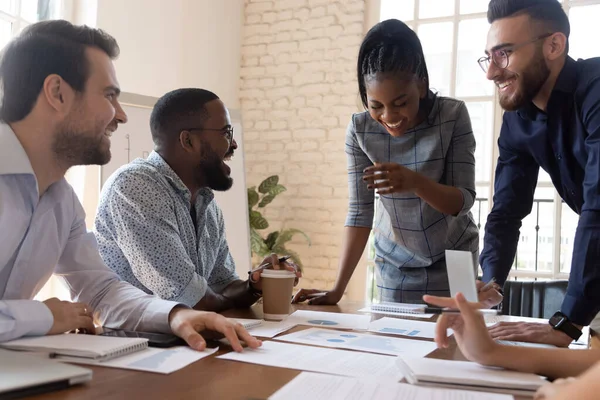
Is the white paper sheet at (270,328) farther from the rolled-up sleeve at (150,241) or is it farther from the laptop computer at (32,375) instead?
the laptop computer at (32,375)

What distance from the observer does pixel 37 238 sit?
49.7 inches

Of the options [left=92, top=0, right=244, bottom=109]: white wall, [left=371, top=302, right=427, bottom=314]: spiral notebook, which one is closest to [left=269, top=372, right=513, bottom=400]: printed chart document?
[left=371, top=302, right=427, bottom=314]: spiral notebook

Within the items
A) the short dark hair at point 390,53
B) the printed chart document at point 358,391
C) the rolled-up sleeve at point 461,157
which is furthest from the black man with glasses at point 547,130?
the printed chart document at point 358,391

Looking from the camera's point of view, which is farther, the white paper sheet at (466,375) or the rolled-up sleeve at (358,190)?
the rolled-up sleeve at (358,190)

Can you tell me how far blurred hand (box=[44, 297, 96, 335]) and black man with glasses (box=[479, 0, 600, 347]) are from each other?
0.87m

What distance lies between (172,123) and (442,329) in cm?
118

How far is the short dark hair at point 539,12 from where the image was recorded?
1646mm

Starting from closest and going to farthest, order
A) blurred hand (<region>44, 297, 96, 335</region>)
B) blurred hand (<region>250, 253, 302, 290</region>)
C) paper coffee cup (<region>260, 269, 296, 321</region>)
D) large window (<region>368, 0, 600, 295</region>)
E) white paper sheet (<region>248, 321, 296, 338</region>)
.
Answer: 1. blurred hand (<region>44, 297, 96, 335</region>)
2. white paper sheet (<region>248, 321, 296, 338</region>)
3. paper coffee cup (<region>260, 269, 296, 321</region>)
4. blurred hand (<region>250, 253, 302, 290</region>)
5. large window (<region>368, 0, 600, 295</region>)

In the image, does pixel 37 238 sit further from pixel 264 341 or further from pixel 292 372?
pixel 292 372

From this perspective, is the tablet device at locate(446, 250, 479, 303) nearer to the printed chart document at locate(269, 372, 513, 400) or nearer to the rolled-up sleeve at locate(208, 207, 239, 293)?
the printed chart document at locate(269, 372, 513, 400)

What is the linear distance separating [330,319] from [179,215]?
53 centimetres

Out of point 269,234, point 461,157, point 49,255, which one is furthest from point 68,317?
point 269,234

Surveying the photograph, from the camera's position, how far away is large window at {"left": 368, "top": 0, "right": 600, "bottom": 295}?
13.3ft

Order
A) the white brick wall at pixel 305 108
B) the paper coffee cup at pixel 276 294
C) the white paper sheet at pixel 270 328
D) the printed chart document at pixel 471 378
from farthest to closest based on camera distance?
Result: 1. the white brick wall at pixel 305 108
2. the paper coffee cup at pixel 276 294
3. the white paper sheet at pixel 270 328
4. the printed chart document at pixel 471 378
